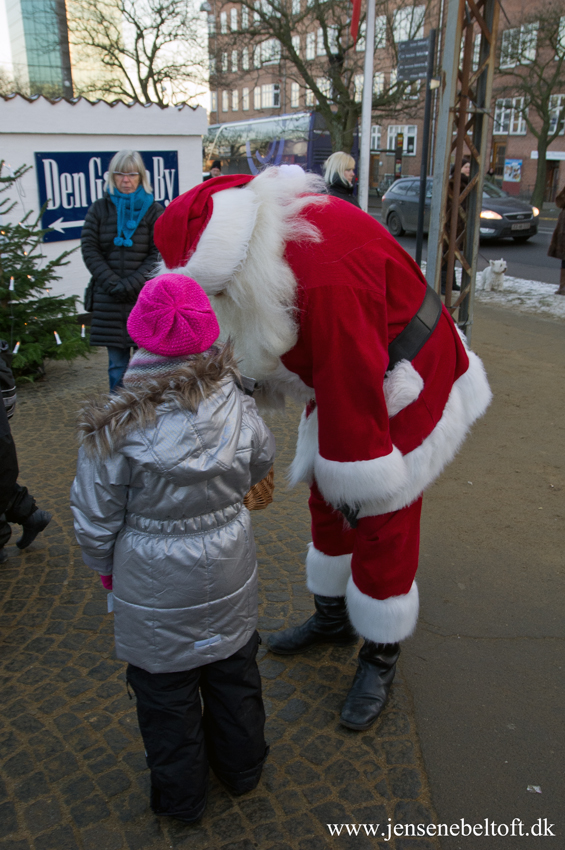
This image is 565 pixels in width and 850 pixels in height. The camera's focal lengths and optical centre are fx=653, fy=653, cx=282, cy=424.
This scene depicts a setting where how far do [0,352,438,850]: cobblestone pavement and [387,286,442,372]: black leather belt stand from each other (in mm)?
1308

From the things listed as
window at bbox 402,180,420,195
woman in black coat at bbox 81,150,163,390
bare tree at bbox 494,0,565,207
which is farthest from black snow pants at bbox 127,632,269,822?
bare tree at bbox 494,0,565,207

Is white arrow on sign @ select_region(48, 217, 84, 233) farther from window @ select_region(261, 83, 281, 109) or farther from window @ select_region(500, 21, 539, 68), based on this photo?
window @ select_region(261, 83, 281, 109)

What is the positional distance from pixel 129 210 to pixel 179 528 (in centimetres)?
373

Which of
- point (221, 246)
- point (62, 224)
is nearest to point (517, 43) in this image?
point (62, 224)

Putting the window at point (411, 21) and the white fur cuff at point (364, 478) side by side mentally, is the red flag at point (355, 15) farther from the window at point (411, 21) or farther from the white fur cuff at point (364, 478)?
the window at point (411, 21)

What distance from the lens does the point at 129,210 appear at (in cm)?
488

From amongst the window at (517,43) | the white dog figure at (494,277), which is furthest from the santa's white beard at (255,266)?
the window at (517,43)

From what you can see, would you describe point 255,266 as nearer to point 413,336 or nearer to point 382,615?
point 413,336

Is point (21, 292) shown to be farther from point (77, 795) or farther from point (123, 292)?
point (77, 795)

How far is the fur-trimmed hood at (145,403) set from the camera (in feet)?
5.43

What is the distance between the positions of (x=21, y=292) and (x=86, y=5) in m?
25.7

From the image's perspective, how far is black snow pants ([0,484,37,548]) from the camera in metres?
3.25

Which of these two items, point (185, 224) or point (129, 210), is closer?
point (185, 224)

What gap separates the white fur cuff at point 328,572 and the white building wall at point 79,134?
5242 millimetres
